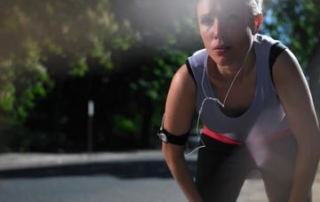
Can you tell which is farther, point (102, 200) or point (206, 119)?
point (102, 200)

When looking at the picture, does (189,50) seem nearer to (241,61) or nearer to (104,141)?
(104,141)

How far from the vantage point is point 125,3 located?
33.2m

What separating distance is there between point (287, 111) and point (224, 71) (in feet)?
0.78

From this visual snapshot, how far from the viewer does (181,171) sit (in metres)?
2.54

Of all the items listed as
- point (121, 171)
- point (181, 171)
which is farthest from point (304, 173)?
point (121, 171)

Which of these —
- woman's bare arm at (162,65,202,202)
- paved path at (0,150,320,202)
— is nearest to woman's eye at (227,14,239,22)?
woman's bare arm at (162,65,202,202)

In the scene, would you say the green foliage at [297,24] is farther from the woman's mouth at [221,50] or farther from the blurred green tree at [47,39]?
the woman's mouth at [221,50]

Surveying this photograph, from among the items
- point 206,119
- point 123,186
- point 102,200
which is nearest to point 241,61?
point 206,119

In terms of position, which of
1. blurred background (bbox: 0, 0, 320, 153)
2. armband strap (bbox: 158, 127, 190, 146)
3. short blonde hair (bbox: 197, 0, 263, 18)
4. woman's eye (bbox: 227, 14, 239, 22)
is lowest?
blurred background (bbox: 0, 0, 320, 153)

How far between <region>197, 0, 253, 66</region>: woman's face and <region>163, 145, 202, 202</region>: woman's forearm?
14.7 inches

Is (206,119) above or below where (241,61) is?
below

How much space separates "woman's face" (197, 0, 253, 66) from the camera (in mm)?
2275

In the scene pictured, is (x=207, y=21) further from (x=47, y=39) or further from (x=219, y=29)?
(x=47, y=39)

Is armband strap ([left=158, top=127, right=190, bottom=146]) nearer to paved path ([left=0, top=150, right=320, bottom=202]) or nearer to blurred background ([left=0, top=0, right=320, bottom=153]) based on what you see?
paved path ([left=0, top=150, right=320, bottom=202])
